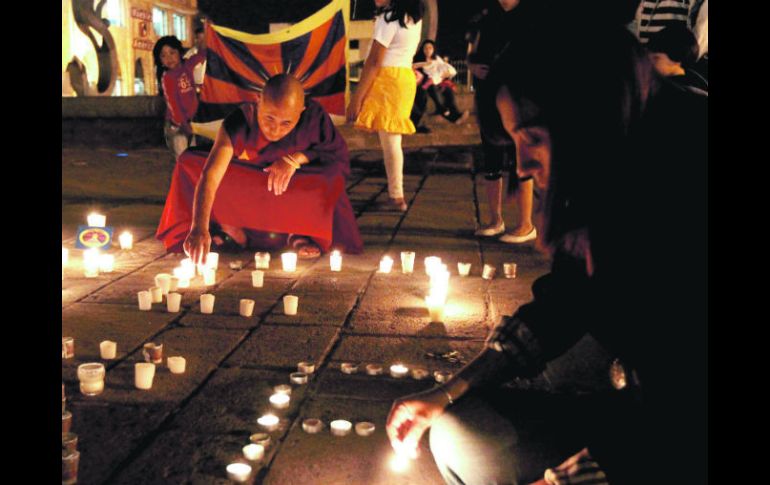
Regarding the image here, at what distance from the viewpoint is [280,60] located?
7.82 meters

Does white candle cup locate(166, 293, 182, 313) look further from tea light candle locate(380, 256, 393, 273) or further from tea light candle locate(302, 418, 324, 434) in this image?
tea light candle locate(302, 418, 324, 434)

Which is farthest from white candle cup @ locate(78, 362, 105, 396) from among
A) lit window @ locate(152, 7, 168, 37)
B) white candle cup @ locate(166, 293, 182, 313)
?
lit window @ locate(152, 7, 168, 37)

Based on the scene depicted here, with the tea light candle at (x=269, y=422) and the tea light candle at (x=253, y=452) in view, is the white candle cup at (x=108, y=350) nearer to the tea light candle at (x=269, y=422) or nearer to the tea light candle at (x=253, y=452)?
the tea light candle at (x=269, y=422)

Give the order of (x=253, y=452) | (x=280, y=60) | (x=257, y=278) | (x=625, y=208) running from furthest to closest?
(x=280, y=60) < (x=257, y=278) < (x=253, y=452) < (x=625, y=208)

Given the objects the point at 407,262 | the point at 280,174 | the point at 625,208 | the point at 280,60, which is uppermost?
the point at 280,60

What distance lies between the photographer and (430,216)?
6875 mm

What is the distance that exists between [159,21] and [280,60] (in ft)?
90.3

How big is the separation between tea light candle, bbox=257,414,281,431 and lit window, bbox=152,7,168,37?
105ft

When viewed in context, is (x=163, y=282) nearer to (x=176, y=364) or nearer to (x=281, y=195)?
(x=176, y=364)

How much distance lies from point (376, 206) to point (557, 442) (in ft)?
18.2

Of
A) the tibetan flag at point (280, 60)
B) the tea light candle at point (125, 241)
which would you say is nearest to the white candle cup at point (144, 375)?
the tea light candle at point (125, 241)

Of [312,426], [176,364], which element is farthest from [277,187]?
[312,426]

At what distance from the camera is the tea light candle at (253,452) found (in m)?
2.40
